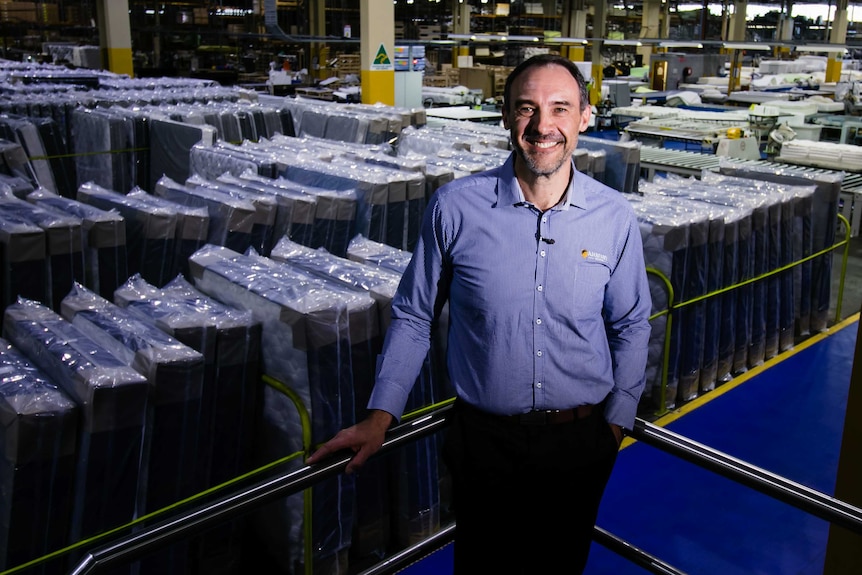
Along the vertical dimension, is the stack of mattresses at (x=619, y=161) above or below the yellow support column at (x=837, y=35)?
below

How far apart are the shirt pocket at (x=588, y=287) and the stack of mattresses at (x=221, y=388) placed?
1539mm

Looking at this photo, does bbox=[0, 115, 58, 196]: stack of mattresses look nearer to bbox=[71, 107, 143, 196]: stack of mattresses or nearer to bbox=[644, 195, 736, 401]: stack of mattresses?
bbox=[71, 107, 143, 196]: stack of mattresses

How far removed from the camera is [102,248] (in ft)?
14.6

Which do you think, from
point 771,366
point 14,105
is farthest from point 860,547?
point 14,105

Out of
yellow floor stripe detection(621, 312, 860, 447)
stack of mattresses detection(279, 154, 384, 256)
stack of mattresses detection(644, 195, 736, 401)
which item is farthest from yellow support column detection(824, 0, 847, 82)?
stack of mattresses detection(279, 154, 384, 256)

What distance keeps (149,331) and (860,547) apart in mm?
2598

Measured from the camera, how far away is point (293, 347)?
10.3 feet

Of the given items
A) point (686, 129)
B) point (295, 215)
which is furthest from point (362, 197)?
point (686, 129)

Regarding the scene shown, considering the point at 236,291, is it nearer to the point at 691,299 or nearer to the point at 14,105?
the point at 691,299

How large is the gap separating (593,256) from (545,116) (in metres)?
0.41

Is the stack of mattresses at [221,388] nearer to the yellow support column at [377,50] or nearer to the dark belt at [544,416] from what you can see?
the dark belt at [544,416]

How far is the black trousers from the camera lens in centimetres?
217

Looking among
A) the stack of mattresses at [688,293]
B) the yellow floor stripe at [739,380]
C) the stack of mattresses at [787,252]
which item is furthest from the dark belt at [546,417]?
the stack of mattresses at [787,252]

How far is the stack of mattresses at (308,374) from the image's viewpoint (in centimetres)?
314
